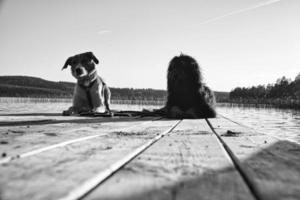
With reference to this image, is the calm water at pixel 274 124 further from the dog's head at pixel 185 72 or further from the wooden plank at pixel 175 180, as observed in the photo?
the wooden plank at pixel 175 180

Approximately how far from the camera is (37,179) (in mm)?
1047

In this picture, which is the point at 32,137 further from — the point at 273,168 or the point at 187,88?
the point at 187,88

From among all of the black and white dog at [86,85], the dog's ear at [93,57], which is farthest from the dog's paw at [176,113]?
the dog's ear at [93,57]

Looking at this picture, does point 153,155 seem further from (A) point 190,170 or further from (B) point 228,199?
(B) point 228,199

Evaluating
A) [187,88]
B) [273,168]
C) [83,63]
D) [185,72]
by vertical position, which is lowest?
[273,168]

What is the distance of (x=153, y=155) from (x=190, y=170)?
1.22 ft

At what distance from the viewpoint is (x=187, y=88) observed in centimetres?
693

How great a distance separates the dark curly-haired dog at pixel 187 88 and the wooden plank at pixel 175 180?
5.36 meters

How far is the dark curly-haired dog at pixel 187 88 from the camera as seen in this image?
684 cm

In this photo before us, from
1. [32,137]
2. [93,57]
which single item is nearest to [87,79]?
[93,57]

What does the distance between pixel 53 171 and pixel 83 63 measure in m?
6.35

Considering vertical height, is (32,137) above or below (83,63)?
below

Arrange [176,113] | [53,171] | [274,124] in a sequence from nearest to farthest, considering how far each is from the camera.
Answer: [53,171] < [274,124] < [176,113]

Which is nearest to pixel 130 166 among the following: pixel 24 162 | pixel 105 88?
pixel 24 162
